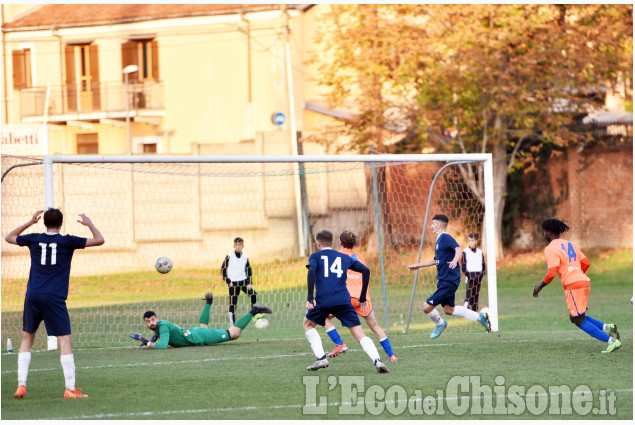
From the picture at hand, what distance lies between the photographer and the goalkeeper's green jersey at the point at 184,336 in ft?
37.1

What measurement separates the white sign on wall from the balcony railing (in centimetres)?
170

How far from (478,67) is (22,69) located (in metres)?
17.6

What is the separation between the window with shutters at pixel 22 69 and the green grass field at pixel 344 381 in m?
21.7

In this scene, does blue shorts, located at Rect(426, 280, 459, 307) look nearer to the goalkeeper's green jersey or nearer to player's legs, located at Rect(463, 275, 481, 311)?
the goalkeeper's green jersey

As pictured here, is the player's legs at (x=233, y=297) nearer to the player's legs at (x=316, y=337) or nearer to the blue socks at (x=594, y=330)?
the player's legs at (x=316, y=337)

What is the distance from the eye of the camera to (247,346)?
11.6 m

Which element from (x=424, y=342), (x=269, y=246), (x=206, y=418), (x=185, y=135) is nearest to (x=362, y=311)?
(x=424, y=342)

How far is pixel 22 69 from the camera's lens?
31422mm

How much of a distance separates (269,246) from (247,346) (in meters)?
9.30

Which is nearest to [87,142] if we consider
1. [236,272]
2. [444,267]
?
[236,272]

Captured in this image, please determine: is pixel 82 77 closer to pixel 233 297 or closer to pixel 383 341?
pixel 233 297

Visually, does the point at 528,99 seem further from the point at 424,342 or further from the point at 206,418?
the point at 206,418

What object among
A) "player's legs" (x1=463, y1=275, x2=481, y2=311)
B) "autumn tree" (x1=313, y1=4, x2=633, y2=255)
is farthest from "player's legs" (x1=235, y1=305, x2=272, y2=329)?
"autumn tree" (x1=313, y1=4, x2=633, y2=255)

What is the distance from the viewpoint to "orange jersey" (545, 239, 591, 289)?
32.2ft
